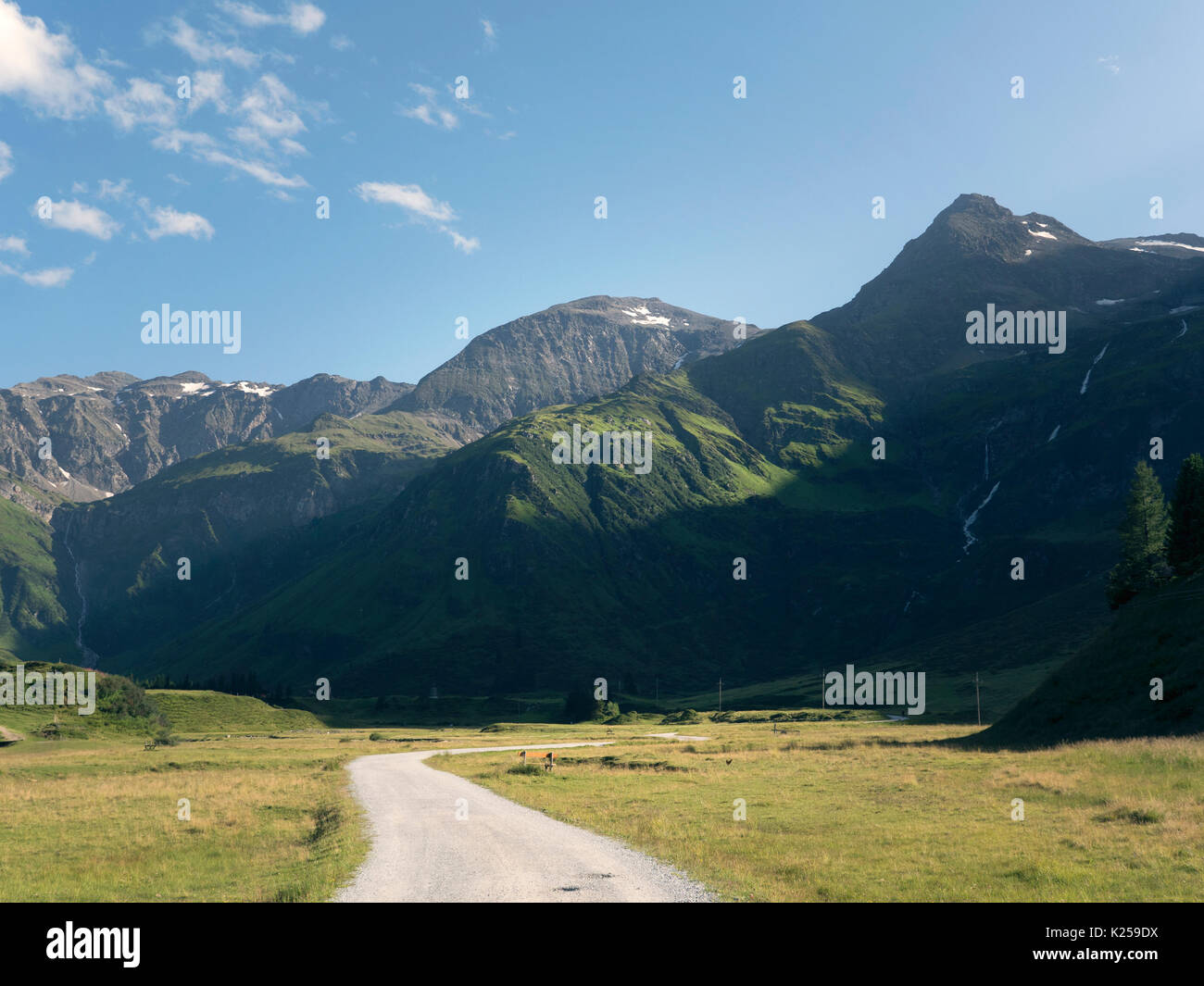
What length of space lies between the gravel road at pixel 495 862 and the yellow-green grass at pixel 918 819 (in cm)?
149

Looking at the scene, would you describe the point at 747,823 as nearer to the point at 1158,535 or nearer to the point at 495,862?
the point at 495,862

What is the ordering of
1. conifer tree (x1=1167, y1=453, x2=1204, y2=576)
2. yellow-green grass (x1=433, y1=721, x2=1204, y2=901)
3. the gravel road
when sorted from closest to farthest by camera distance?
the gravel road
yellow-green grass (x1=433, y1=721, x2=1204, y2=901)
conifer tree (x1=1167, y1=453, x2=1204, y2=576)

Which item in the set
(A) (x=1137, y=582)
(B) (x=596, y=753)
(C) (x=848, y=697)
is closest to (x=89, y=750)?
(B) (x=596, y=753)

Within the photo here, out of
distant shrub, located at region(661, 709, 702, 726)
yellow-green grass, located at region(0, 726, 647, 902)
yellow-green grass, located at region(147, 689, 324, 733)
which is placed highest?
yellow-green grass, located at region(0, 726, 647, 902)

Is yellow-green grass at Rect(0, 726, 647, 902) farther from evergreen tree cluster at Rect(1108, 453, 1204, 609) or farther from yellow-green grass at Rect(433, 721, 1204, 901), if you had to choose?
evergreen tree cluster at Rect(1108, 453, 1204, 609)

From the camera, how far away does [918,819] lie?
32.0 m

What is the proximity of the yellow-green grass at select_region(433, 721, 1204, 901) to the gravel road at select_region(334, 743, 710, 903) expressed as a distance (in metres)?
1.49

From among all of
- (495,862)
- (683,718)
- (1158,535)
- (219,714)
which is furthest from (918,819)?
(219,714)

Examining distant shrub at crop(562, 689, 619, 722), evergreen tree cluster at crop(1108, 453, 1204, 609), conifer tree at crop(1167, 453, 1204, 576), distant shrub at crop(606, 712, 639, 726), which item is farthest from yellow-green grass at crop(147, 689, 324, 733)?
conifer tree at crop(1167, 453, 1204, 576)

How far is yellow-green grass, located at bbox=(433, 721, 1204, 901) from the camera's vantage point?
2070 centimetres

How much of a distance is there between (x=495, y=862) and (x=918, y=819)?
717 inches

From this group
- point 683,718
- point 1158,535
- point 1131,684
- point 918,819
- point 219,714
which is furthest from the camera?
point 683,718

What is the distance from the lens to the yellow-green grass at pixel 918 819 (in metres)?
20.7
